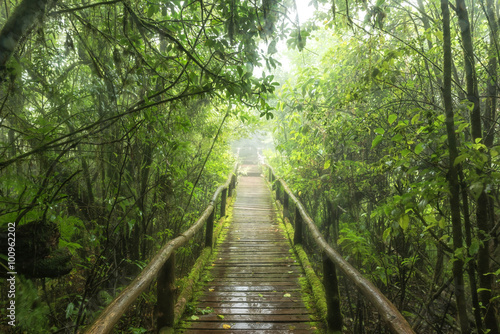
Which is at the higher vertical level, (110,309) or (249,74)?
(249,74)

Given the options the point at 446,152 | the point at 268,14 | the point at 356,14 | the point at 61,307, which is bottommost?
the point at 61,307

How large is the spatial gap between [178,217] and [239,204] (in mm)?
5173

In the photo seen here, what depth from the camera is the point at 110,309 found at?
1851 mm

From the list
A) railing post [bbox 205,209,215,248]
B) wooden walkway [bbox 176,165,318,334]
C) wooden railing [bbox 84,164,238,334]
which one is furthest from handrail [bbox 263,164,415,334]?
railing post [bbox 205,209,215,248]

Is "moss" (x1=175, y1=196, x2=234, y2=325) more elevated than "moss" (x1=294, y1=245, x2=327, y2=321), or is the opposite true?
"moss" (x1=175, y1=196, x2=234, y2=325)

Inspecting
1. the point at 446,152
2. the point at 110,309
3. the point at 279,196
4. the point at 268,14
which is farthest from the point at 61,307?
the point at 279,196

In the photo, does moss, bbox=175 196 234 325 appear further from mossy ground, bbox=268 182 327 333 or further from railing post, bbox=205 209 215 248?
mossy ground, bbox=268 182 327 333

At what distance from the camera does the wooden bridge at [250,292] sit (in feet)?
7.12

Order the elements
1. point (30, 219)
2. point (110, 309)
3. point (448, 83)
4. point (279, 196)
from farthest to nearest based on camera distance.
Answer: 1. point (279, 196)
2. point (30, 219)
3. point (448, 83)
4. point (110, 309)

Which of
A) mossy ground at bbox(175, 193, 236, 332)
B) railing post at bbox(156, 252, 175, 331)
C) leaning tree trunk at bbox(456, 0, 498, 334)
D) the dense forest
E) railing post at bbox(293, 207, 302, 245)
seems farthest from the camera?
railing post at bbox(293, 207, 302, 245)

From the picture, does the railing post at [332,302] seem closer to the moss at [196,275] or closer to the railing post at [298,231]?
the moss at [196,275]

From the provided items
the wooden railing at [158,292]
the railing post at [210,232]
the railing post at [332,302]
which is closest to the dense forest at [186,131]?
the wooden railing at [158,292]

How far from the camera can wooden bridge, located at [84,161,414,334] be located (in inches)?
85.4

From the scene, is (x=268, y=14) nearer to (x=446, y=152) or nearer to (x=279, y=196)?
(x=446, y=152)
